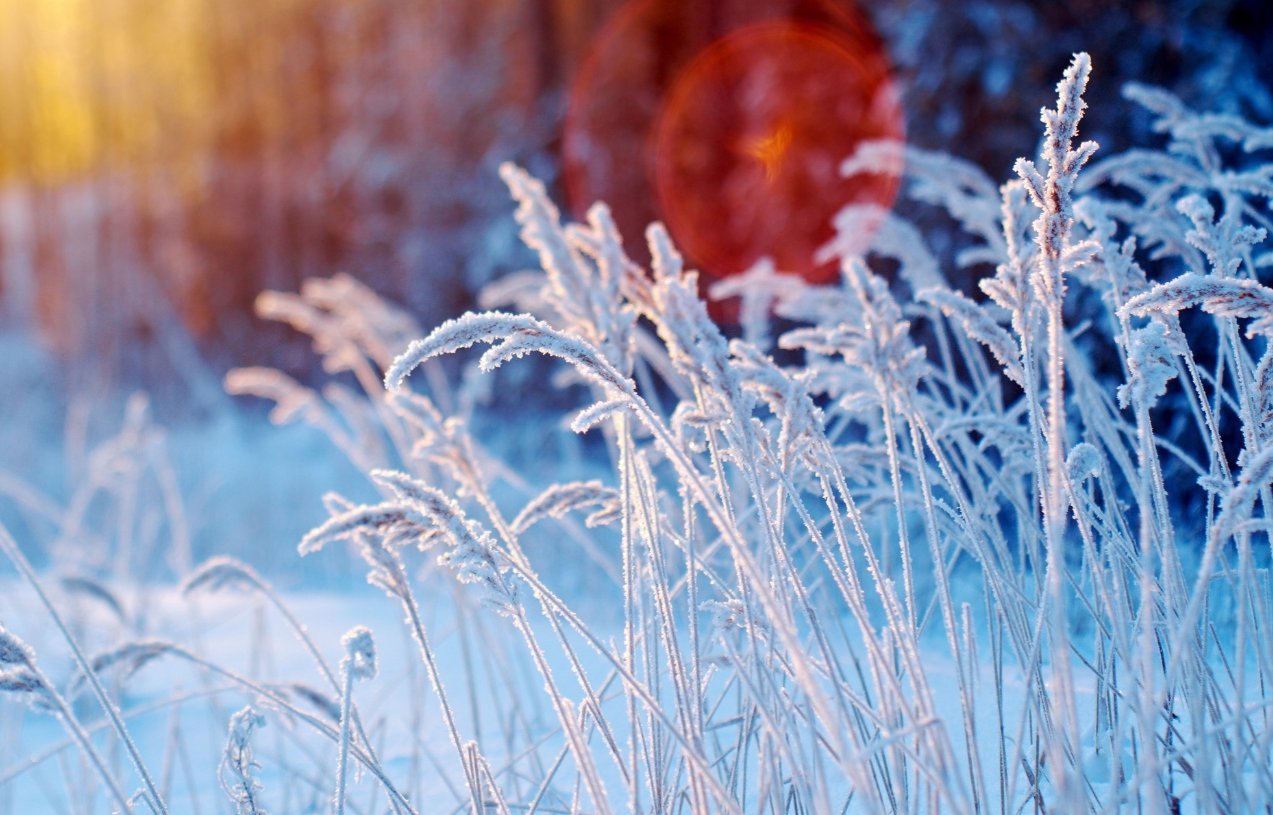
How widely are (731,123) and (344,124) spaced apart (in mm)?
4350

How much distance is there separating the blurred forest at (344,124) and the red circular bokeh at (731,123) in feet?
0.20

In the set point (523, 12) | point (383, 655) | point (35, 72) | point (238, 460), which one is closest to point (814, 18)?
point (523, 12)

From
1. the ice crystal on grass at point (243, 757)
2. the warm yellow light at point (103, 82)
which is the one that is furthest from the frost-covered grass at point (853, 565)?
the warm yellow light at point (103, 82)

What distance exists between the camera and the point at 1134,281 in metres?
1.28

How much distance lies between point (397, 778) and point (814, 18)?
3.81 meters

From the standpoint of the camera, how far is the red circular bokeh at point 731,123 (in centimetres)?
431

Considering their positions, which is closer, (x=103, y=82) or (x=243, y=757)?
(x=243, y=757)

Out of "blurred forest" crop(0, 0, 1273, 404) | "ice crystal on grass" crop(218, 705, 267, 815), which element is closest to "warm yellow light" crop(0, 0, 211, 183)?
"blurred forest" crop(0, 0, 1273, 404)

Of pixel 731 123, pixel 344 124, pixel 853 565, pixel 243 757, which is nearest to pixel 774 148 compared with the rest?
pixel 731 123

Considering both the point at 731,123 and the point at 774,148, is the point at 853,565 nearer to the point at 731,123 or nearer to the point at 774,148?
the point at 774,148

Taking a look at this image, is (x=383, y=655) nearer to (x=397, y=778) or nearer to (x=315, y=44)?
(x=397, y=778)

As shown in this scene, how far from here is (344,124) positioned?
8.18m

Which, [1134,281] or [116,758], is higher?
[1134,281]

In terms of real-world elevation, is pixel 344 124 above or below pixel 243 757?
above
